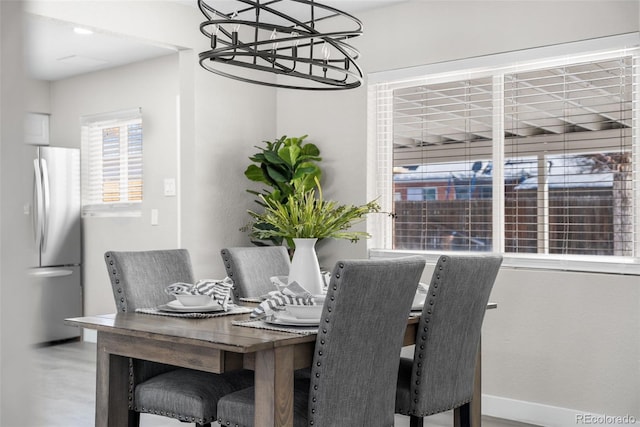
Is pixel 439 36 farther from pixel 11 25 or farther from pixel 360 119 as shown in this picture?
pixel 11 25

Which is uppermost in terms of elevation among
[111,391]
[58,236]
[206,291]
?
[58,236]

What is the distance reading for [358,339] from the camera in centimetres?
216

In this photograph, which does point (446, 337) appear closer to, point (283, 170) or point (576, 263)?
point (576, 263)

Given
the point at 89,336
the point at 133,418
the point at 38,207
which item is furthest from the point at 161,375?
the point at 89,336

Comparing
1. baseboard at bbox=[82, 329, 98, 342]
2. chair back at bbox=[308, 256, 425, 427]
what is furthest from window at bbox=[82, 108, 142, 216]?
chair back at bbox=[308, 256, 425, 427]

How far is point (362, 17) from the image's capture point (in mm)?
4594

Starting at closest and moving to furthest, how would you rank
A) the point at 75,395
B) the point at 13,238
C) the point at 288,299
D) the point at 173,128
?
the point at 13,238 < the point at 288,299 < the point at 75,395 < the point at 173,128

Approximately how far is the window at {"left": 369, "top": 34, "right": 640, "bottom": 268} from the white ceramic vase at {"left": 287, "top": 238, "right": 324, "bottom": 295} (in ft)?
5.57

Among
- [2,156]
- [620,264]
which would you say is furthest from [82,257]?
[2,156]

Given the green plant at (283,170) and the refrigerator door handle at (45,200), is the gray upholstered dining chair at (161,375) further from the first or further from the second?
the refrigerator door handle at (45,200)

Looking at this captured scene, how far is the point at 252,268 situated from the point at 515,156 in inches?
68.0

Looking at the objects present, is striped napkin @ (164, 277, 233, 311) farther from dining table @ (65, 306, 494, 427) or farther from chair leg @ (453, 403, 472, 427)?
chair leg @ (453, 403, 472, 427)

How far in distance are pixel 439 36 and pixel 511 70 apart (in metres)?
0.53

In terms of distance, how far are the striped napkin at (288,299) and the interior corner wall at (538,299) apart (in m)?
1.83
